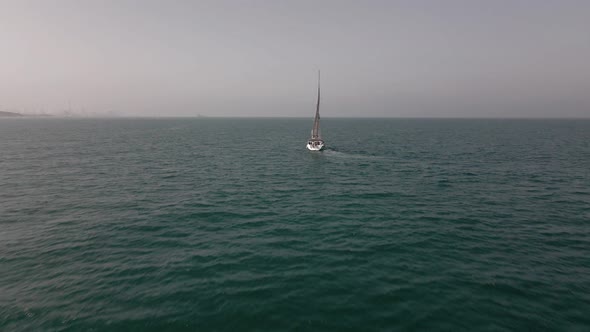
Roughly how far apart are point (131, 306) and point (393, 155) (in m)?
79.4

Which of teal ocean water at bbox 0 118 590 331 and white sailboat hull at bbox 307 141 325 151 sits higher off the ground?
white sailboat hull at bbox 307 141 325 151

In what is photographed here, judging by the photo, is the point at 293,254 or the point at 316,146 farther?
the point at 316,146

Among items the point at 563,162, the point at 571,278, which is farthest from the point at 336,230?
the point at 563,162

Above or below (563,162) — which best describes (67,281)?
below

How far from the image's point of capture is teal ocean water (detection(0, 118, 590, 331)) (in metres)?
19.2

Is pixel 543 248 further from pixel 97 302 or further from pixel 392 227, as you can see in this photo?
pixel 97 302

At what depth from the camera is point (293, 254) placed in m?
27.3

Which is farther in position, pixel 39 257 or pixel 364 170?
pixel 364 170

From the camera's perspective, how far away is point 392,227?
3353 centimetres

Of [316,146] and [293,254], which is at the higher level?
[316,146]

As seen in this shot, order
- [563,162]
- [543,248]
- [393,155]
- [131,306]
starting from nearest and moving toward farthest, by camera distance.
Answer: [131,306]
[543,248]
[563,162]
[393,155]

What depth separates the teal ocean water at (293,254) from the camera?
19.2 meters

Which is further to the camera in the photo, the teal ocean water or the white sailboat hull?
the white sailboat hull

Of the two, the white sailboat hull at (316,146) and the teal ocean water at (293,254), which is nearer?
the teal ocean water at (293,254)
